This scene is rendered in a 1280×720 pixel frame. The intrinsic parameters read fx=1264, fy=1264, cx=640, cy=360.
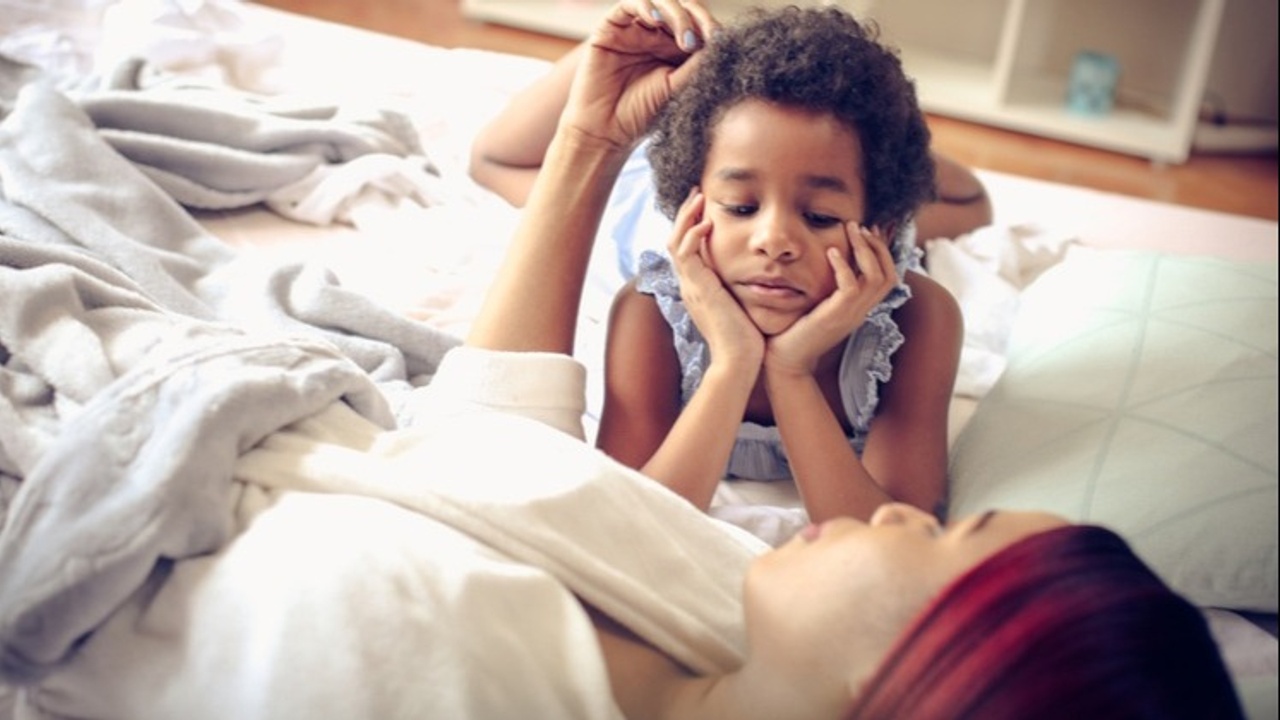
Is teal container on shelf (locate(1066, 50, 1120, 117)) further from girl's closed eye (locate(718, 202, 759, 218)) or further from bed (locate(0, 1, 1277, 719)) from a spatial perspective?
girl's closed eye (locate(718, 202, 759, 218))

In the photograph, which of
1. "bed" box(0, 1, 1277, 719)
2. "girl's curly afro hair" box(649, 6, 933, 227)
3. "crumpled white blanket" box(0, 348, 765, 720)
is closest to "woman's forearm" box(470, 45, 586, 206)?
"bed" box(0, 1, 1277, 719)

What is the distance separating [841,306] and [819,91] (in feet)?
0.37

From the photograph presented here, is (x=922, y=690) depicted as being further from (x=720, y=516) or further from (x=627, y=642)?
(x=720, y=516)

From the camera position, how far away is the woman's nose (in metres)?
0.45

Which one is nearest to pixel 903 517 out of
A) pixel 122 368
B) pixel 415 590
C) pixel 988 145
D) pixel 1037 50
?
pixel 415 590

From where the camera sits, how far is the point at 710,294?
686 millimetres

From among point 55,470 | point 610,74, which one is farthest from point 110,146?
point 55,470

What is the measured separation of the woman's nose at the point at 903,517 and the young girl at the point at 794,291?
114 millimetres

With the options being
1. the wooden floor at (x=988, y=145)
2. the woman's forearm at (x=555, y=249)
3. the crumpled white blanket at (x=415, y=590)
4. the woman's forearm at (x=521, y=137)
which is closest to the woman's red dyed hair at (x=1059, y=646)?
the crumpled white blanket at (x=415, y=590)

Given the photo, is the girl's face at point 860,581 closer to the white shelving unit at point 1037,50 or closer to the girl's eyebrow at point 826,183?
the girl's eyebrow at point 826,183

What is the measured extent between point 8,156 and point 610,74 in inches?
17.1

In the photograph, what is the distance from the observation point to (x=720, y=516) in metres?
0.68

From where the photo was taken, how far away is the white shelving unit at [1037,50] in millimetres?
1873

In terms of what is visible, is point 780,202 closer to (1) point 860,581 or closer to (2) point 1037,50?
(1) point 860,581
